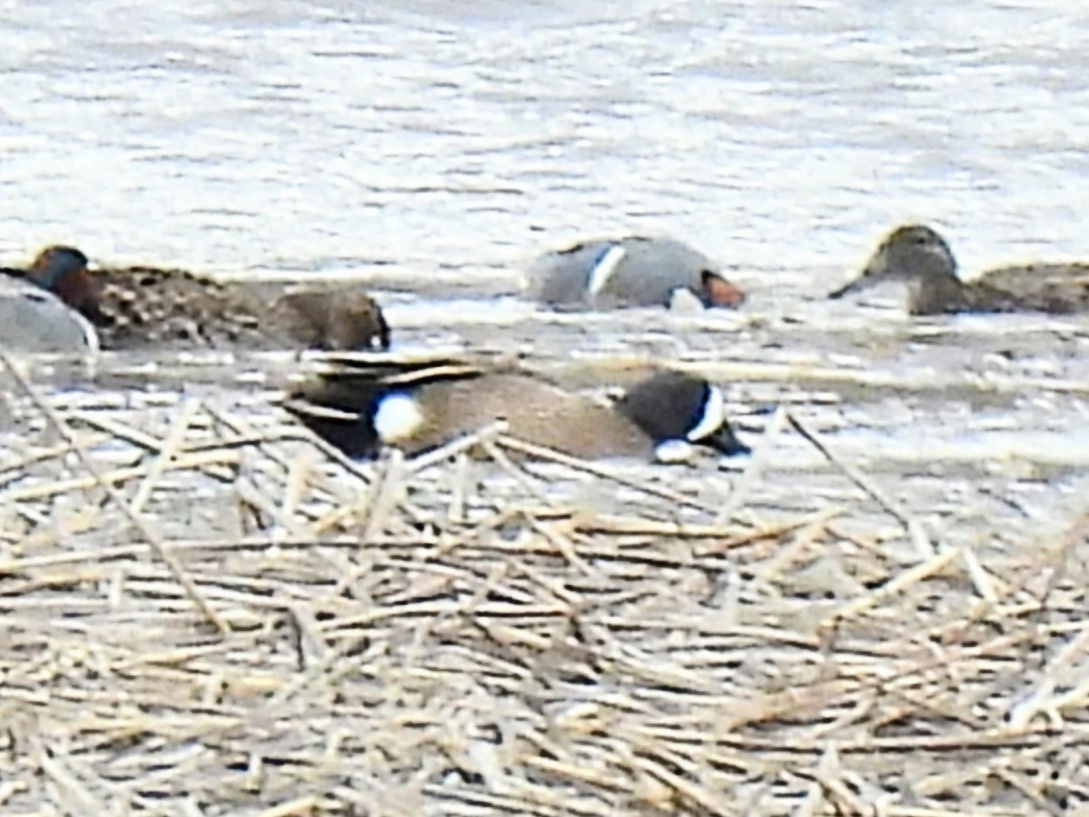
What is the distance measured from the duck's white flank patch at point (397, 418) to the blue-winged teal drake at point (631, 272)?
0.14 meters

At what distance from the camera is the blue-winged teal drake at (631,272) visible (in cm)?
156

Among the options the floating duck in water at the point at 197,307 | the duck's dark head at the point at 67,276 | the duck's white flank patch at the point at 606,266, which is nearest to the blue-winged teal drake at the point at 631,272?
the duck's white flank patch at the point at 606,266

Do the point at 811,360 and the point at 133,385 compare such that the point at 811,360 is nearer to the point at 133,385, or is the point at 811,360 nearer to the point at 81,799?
the point at 133,385

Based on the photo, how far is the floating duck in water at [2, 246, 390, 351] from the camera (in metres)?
1.54

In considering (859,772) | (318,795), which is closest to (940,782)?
(859,772)

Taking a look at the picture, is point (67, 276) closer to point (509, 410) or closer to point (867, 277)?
point (509, 410)

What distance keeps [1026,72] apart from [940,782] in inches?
28.5

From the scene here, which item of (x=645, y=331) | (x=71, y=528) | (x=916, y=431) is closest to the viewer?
(x=71, y=528)

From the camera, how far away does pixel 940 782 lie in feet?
3.21

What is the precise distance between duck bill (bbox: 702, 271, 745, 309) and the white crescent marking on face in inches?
2.1

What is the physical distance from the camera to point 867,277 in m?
1.57

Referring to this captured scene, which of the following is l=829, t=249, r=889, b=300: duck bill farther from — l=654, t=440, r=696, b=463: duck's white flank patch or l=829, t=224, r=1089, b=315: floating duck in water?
l=654, t=440, r=696, b=463: duck's white flank patch

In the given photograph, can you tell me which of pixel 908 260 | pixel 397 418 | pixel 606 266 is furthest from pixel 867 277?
pixel 397 418

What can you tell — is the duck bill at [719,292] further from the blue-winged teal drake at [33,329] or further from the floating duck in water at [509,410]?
the blue-winged teal drake at [33,329]
